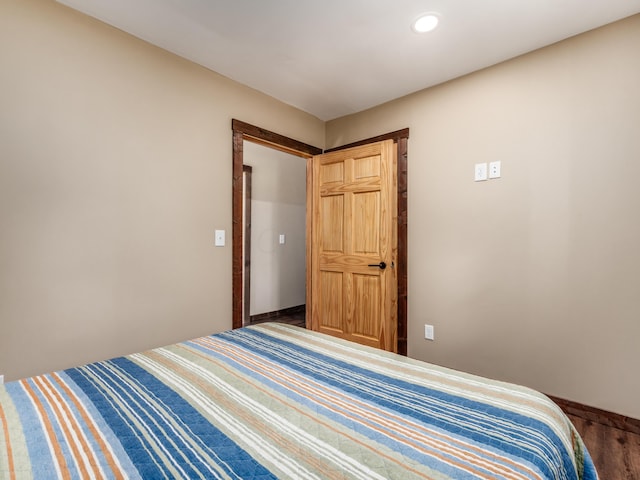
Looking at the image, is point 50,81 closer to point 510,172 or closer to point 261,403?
point 261,403

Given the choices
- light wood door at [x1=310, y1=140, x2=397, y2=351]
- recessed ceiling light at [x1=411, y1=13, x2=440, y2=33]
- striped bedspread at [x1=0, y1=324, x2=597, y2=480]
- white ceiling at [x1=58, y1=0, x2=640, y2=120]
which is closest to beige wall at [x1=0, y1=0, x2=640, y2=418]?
white ceiling at [x1=58, y1=0, x2=640, y2=120]

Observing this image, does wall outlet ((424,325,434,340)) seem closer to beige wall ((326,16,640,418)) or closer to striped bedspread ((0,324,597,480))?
beige wall ((326,16,640,418))

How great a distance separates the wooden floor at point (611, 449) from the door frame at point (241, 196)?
4.21 feet

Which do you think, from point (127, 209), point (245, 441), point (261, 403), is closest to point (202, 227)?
point (127, 209)

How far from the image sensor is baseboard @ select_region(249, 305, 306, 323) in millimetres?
4281

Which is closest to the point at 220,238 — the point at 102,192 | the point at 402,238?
the point at 102,192

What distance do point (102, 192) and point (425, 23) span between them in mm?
2224

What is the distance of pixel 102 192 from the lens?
1971 mm

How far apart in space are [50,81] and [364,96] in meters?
2.27

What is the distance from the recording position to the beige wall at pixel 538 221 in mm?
1941

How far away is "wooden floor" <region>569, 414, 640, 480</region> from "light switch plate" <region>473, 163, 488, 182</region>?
5.62ft

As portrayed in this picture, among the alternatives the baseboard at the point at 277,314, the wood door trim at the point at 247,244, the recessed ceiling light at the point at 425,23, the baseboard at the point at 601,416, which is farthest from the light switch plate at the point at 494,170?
the baseboard at the point at 277,314

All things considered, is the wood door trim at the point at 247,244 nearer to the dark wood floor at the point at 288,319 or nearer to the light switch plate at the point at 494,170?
the dark wood floor at the point at 288,319

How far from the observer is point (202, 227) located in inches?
97.1
